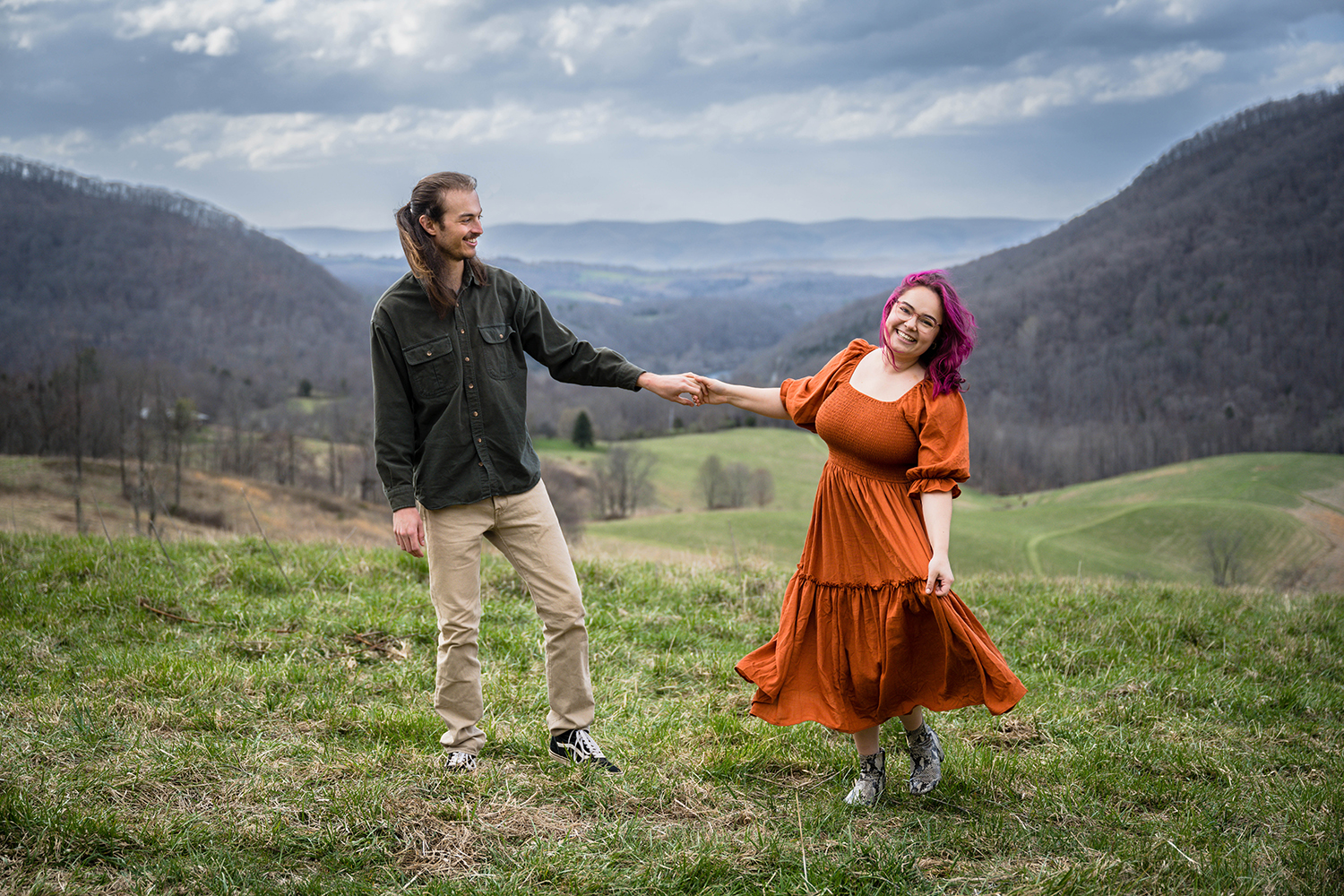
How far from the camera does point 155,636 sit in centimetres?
571

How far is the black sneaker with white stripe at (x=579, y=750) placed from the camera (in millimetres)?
4035

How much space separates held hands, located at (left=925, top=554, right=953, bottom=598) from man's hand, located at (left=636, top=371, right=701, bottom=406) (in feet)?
5.33

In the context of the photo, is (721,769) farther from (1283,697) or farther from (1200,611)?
(1200,611)

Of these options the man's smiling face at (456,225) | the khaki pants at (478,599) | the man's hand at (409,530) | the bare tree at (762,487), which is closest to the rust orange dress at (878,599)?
the khaki pants at (478,599)

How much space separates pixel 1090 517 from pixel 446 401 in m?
72.8

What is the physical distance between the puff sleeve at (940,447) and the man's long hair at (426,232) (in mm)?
2218

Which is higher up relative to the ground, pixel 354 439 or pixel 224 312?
pixel 224 312

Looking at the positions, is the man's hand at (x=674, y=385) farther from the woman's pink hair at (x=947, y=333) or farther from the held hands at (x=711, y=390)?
the woman's pink hair at (x=947, y=333)

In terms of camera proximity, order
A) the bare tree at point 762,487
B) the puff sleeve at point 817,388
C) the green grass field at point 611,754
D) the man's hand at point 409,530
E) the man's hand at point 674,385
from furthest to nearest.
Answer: the bare tree at point 762,487 < the man's hand at point 674,385 < the puff sleeve at point 817,388 < the man's hand at point 409,530 < the green grass field at point 611,754

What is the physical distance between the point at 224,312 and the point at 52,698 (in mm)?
167447

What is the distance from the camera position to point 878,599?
3604mm

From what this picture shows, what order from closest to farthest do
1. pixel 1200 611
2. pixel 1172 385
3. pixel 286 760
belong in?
pixel 286 760
pixel 1200 611
pixel 1172 385

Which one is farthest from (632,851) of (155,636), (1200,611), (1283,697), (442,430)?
(1200,611)

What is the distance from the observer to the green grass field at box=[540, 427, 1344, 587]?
2092 inches
